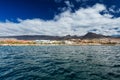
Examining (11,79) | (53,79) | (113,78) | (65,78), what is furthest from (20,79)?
(113,78)

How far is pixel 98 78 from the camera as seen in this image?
18.1m

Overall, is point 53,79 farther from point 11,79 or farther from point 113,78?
point 113,78

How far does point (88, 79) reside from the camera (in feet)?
58.3

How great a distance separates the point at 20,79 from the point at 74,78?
6669 mm

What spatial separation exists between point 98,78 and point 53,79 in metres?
5.50

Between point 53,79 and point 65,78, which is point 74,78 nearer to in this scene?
point 65,78

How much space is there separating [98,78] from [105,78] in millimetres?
860

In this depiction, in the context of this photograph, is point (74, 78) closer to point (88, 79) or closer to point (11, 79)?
point (88, 79)

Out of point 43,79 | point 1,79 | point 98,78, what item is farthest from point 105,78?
point 1,79

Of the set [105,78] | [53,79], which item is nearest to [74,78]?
[53,79]

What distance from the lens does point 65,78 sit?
1822cm

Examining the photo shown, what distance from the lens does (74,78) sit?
60.1 ft

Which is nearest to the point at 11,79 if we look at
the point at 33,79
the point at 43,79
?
the point at 33,79

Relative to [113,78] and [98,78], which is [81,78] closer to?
[98,78]
